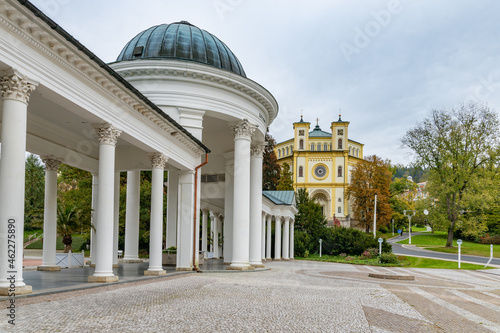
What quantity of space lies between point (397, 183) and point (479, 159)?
2558 inches

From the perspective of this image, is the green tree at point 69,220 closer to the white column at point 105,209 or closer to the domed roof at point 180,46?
the domed roof at point 180,46

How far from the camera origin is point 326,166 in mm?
107562

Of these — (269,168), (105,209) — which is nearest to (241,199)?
(105,209)

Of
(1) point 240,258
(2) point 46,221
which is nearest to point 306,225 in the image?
(1) point 240,258

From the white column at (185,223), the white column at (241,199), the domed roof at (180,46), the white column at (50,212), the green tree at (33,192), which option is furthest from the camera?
the green tree at (33,192)

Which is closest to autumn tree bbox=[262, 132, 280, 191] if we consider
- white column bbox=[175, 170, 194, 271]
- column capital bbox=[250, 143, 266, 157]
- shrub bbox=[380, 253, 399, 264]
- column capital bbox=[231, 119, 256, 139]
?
shrub bbox=[380, 253, 399, 264]

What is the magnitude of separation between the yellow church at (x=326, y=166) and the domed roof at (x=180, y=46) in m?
80.4

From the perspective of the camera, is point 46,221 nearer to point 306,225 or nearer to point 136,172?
point 136,172

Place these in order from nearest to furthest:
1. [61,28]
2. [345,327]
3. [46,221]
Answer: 1. [345,327]
2. [61,28]
3. [46,221]

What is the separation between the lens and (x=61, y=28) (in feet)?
36.9

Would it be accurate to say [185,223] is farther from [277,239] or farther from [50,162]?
[277,239]

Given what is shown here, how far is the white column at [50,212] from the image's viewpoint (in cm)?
1991

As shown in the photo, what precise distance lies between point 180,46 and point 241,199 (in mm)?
9140

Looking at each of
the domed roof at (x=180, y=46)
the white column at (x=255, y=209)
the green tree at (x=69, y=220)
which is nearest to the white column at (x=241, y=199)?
the white column at (x=255, y=209)
